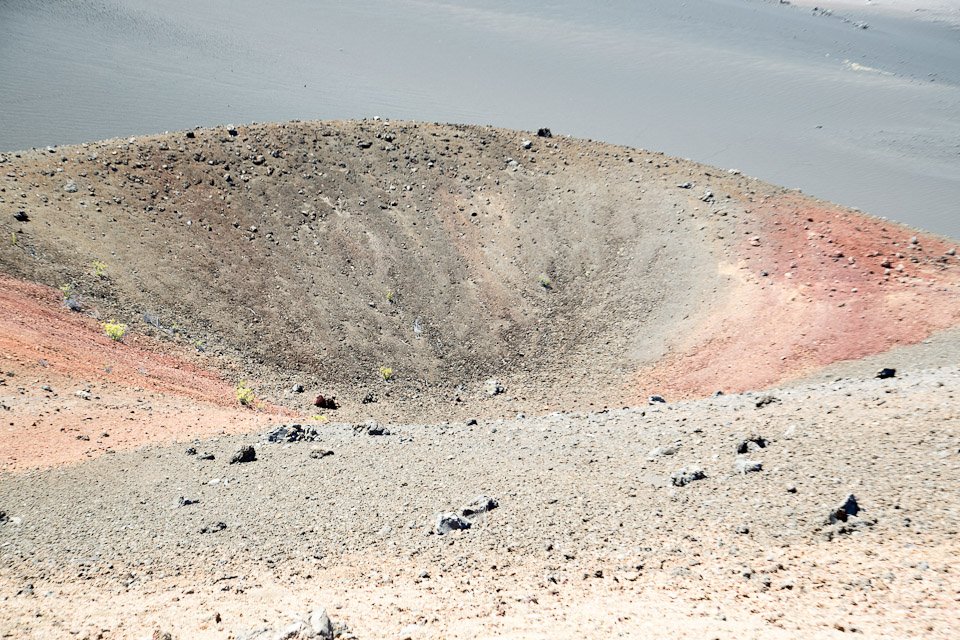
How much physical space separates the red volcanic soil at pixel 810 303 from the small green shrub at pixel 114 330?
11624 mm

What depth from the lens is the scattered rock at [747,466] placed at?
28.3 feet

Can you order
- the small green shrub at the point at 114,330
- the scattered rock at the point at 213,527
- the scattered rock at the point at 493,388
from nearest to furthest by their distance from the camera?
the scattered rock at the point at 213,527 < the small green shrub at the point at 114,330 < the scattered rock at the point at 493,388

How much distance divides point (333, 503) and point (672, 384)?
380 inches

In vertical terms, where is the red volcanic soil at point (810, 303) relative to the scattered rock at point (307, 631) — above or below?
above

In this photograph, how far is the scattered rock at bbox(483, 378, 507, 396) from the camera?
16953mm

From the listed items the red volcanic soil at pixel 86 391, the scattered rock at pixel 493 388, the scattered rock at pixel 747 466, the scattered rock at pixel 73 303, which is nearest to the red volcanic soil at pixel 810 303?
the scattered rock at pixel 493 388

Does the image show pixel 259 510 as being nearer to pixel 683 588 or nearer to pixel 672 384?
pixel 683 588

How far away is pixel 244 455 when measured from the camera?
33.3ft

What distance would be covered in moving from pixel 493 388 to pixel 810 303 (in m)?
8.11

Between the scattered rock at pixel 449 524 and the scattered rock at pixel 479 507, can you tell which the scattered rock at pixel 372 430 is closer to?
the scattered rock at pixel 479 507

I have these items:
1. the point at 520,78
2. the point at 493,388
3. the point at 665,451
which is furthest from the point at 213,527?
the point at 520,78

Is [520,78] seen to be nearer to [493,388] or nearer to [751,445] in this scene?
[493,388]

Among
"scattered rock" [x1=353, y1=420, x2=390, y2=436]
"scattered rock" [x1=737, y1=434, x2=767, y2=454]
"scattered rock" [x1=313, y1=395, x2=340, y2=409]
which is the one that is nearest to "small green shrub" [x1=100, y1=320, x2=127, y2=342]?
"scattered rock" [x1=313, y1=395, x2=340, y2=409]

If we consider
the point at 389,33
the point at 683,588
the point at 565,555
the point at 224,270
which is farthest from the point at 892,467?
the point at 389,33
